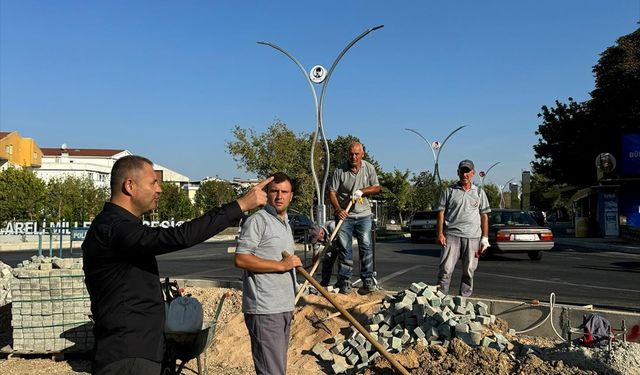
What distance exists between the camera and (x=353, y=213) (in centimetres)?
763

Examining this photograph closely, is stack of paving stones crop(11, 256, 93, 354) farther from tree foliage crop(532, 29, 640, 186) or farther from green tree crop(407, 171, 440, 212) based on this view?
green tree crop(407, 171, 440, 212)

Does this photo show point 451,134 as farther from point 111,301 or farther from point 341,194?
point 111,301

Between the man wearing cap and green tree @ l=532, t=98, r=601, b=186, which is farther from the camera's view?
green tree @ l=532, t=98, r=601, b=186

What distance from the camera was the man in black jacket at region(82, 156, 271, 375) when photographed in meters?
2.61

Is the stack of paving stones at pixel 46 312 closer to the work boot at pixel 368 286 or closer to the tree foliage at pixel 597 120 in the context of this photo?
the work boot at pixel 368 286

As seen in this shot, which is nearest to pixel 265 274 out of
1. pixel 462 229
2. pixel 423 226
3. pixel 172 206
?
pixel 462 229

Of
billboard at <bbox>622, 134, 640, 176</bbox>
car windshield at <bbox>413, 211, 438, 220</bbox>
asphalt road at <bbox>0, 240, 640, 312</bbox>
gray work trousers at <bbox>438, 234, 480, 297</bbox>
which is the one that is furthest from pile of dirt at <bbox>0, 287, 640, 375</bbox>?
billboard at <bbox>622, 134, 640, 176</bbox>

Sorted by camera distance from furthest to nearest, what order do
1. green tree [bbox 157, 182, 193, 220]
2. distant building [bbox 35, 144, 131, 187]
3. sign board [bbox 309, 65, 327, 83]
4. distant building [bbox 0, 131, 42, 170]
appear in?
distant building [bbox 35, 144, 131, 187] < distant building [bbox 0, 131, 42, 170] < green tree [bbox 157, 182, 193, 220] < sign board [bbox 309, 65, 327, 83]

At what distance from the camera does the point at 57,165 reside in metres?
83.1

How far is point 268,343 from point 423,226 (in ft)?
78.6

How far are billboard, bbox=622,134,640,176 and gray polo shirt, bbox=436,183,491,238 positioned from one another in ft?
76.8

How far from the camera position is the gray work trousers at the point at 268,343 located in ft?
12.6

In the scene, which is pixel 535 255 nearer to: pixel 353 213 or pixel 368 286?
pixel 368 286

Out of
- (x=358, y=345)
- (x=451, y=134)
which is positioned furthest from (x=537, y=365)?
(x=451, y=134)
